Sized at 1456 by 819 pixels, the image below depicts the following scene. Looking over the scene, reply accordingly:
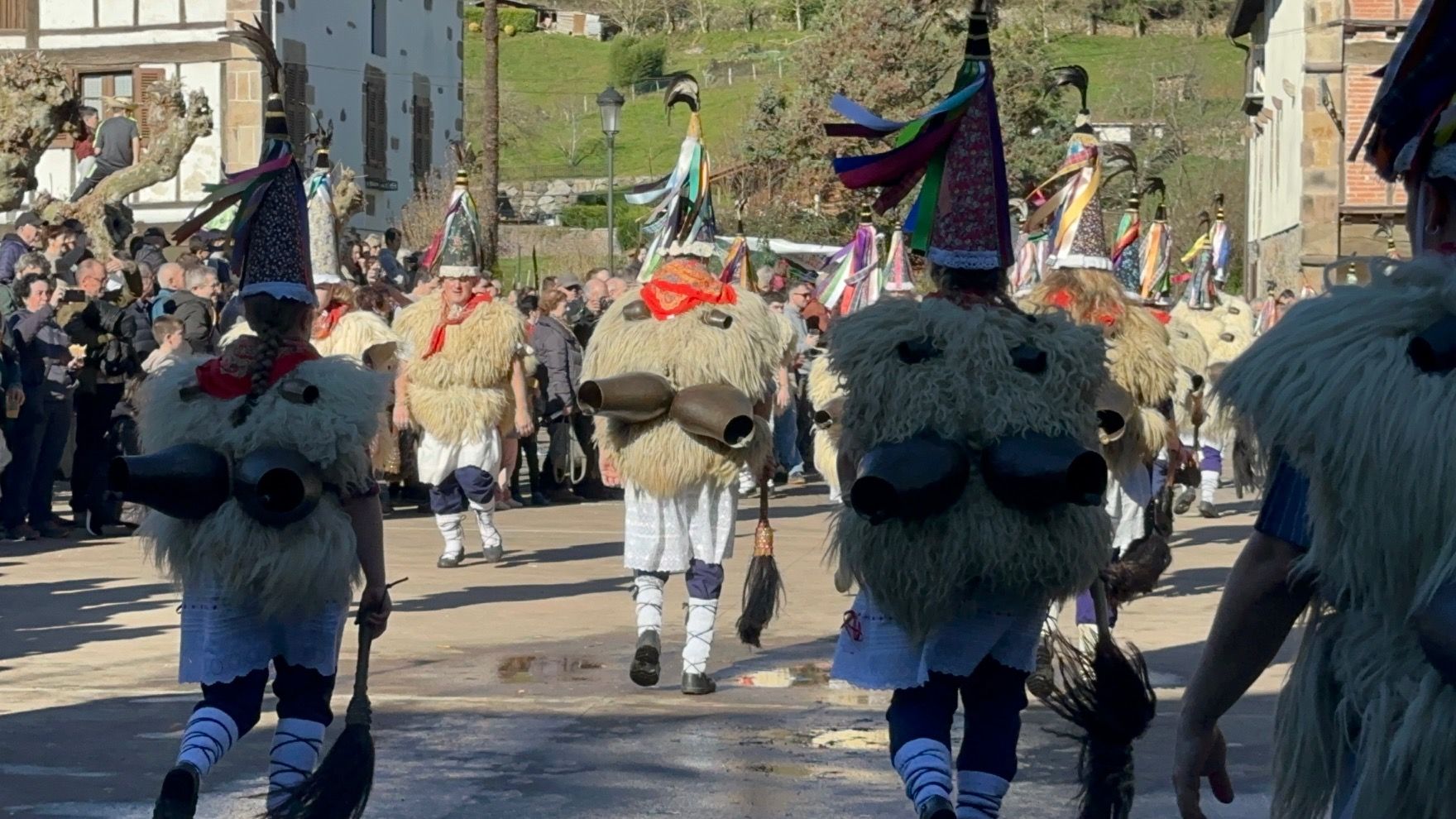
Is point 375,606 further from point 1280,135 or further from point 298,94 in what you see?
point 1280,135

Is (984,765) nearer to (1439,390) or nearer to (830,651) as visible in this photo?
(1439,390)

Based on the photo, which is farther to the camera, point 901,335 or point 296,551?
point 296,551

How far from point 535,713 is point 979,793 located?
340cm

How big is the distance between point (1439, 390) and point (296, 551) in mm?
3493

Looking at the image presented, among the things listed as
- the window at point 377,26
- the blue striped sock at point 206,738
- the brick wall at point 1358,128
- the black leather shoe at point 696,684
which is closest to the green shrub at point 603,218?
the window at point 377,26

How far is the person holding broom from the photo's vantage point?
231 inches

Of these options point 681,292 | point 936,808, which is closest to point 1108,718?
point 936,808

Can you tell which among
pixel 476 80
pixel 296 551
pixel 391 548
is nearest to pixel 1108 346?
pixel 296 551

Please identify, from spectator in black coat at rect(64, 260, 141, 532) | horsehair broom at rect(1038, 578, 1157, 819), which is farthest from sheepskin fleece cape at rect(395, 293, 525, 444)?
horsehair broom at rect(1038, 578, 1157, 819)

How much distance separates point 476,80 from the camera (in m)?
72.1

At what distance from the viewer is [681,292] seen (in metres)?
9.21

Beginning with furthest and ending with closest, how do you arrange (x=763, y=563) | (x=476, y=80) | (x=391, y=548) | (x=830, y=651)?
(x=476, y=80) < (x=391, y=548) < (x=830, y=651) < (x=763, y=563)

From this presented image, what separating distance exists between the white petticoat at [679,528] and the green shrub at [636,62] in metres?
71.0

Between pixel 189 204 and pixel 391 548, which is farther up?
pixel 189 204
